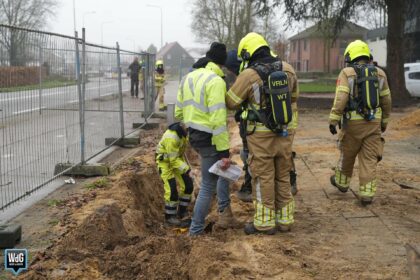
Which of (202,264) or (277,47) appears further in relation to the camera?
(277,47)

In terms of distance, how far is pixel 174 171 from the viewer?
22.2 feet

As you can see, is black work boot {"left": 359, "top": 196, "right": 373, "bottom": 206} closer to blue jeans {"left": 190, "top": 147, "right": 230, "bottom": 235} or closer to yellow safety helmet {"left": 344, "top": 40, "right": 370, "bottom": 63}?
yellow safety helmet {"left": 344, "top": 40, "right": 370, "bottom": 63}

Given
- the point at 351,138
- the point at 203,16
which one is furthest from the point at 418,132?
the point at 203,16

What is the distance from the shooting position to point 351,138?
6836 mm

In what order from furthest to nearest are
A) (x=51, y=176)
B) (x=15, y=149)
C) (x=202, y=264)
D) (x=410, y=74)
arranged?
(x=410, y=74)
(x=51, y=176)
(x=15, y=149)
(x=202, y=264)

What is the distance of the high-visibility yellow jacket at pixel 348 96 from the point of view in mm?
6602

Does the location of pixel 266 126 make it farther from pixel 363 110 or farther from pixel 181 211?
pixel 181 211

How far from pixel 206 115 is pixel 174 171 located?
4.75ft

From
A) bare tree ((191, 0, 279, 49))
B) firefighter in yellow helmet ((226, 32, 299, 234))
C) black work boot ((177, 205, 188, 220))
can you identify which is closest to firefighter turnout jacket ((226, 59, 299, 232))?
firefighter in yellow helmet ((226, 32, 299, 234))

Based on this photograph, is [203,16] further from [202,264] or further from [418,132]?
[202,264]

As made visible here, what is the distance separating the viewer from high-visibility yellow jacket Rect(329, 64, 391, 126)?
6.60 meters

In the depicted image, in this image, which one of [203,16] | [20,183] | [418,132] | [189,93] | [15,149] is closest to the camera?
[189,93]

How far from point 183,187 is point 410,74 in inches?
770

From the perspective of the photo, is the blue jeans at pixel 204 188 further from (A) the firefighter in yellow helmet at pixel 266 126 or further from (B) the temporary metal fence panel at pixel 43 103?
(B) the temporary metal fence panel at pixel 43 103
